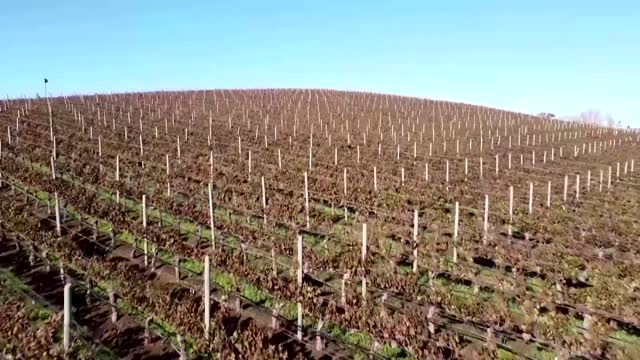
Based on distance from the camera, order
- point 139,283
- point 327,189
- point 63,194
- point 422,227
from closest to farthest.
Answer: point 139,283
point 422,227
point 63,194
point 327,189

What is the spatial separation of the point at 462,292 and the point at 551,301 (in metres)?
1.55

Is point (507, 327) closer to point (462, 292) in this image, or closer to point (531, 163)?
point (462, 292)

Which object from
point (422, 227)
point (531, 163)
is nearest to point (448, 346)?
point (422, 227)

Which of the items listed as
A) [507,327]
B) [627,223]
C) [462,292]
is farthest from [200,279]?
[627,223]

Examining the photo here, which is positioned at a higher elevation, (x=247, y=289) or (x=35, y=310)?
(x=247, y=289)

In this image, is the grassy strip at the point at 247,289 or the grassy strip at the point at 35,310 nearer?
the grassy strip at the point at 35,310

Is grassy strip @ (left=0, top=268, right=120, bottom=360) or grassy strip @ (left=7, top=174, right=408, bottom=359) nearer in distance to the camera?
grassy strip @ (left=0, top=268, right=120, bottom=360)

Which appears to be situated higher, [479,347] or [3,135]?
[3,135]

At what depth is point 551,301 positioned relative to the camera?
814 cm

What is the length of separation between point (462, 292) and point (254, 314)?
3675mm

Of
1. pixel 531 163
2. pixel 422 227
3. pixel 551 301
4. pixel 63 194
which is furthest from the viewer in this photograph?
pixel 531 163

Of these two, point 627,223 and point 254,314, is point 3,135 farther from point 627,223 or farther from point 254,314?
point 627,223

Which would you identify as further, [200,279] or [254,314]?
[200,279]

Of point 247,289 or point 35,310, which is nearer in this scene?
point 35,310
